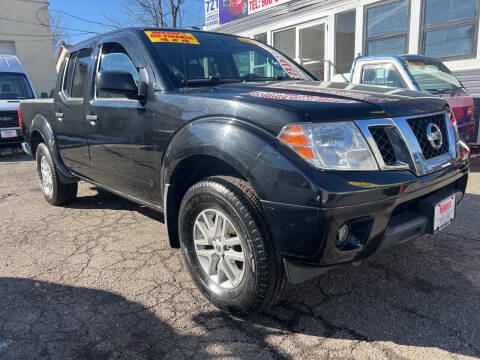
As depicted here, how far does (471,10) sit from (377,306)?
707 cm

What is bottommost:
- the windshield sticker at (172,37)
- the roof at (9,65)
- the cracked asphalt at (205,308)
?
the cracked asphalt at (205,308)

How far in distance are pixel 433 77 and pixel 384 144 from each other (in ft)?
16.6

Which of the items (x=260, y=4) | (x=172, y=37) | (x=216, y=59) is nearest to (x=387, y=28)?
(x=260, y=4)

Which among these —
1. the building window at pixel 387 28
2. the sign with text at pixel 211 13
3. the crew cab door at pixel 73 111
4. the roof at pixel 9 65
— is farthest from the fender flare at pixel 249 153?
the sign with text at pixel 211 13

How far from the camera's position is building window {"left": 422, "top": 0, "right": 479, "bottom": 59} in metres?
7.04

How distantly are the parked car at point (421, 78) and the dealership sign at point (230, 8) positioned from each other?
492cm

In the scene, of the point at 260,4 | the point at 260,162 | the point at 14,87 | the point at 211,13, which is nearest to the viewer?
the point at 260,162

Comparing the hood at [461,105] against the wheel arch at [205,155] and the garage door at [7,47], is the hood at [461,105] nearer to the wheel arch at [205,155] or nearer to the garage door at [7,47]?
the wheel arch at [205,155]

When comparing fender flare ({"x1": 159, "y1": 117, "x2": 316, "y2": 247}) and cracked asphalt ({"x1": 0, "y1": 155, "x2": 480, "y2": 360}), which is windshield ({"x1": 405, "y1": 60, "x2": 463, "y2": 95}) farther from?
fender flare ({"x1": 159, "y1": 117, "x2": 316, "y2": 247})

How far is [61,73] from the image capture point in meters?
4.02

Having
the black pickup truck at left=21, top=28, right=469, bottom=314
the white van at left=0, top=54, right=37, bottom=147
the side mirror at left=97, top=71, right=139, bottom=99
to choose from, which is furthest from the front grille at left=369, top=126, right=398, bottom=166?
the white van at left=0, top=54, right=37, bottom=147

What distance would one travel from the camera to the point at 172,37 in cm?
293

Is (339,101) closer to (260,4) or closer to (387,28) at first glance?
(387,28)

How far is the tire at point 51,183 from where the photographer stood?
14.1 ft
